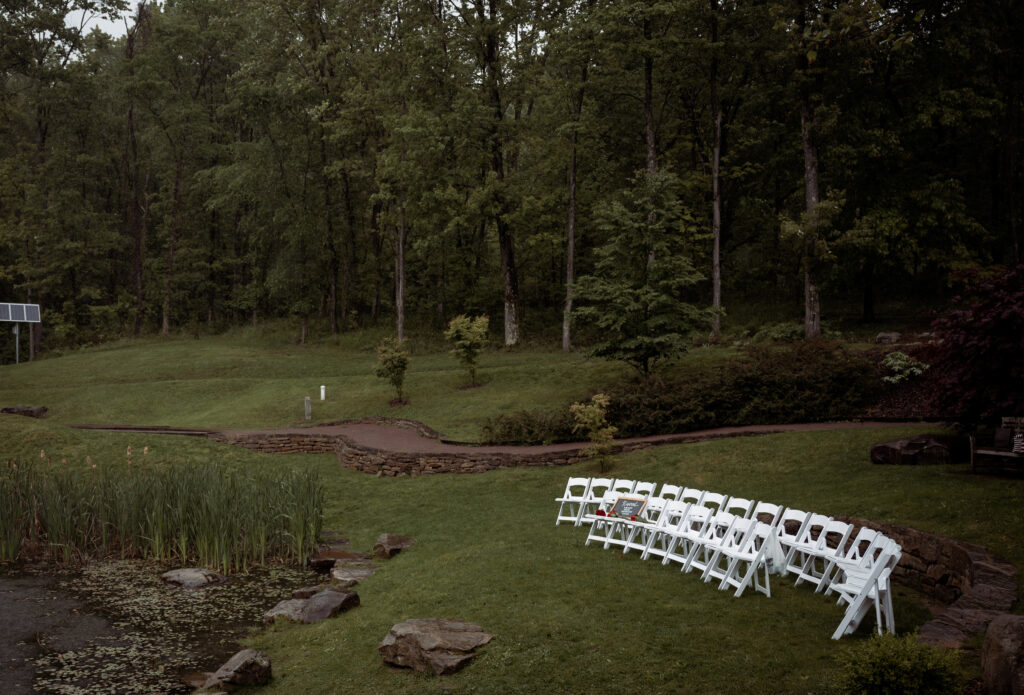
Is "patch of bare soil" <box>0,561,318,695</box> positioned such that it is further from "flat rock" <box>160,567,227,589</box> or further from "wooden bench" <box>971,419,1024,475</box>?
"wooden bench" <box>971,419,1024,475</box>

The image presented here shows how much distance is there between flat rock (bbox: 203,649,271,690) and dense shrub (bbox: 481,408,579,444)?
13.5 meters

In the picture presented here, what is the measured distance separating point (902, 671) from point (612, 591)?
436 cm

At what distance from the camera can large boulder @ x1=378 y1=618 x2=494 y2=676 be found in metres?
7.25

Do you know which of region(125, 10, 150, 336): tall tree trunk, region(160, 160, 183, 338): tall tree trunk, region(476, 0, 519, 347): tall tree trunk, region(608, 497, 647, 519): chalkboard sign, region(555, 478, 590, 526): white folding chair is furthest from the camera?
region(125, 10, 150, 336): tall tree trunk

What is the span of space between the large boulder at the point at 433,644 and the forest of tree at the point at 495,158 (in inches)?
661

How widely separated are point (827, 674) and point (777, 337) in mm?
23270

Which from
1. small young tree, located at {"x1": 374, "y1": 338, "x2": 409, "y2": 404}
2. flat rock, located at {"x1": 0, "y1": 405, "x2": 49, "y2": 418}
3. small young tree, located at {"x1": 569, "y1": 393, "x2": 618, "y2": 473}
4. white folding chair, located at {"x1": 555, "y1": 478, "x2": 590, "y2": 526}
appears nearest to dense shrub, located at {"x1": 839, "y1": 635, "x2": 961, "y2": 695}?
white folding chair, located at {"x1": 555, "y1": 478, "x2": 590, "y2": 526}

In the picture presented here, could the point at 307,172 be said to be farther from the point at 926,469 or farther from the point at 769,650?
the point at 769,650

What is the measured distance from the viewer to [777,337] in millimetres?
28000

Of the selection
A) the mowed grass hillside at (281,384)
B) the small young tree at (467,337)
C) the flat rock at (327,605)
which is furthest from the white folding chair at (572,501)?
the small young tree at (467,337)

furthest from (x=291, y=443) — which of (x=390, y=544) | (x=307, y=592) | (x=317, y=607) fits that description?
(x=317, y=607)

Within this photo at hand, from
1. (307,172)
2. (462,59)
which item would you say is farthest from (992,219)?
(307,172)

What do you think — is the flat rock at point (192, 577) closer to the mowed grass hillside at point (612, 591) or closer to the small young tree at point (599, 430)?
the mowed grass hillside at point (612, 591)

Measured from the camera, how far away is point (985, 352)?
12477 millimetres
